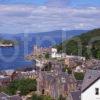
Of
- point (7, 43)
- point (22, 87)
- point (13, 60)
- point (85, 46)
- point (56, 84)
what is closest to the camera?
point (56, 84)

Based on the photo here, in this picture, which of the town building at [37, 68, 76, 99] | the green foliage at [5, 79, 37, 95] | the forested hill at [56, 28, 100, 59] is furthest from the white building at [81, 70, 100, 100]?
the forested hill at [56, 28, 100, 59]

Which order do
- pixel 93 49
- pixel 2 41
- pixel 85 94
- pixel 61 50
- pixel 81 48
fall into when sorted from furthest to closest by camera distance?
pixel 2 41, pixel 61 50, pixel 81 48, pixel 93 49, pixel 85 94

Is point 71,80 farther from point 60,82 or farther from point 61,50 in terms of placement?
point 61,50

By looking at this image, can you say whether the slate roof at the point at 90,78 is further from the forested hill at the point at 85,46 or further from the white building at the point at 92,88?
the forested hill at the point at 85,46

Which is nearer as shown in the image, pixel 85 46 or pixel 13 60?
pixel 85 46

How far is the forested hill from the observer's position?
80625mm

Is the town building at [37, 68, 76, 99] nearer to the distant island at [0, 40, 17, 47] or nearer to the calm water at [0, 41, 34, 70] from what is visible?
the calm water at [0, 41, 34, 70]

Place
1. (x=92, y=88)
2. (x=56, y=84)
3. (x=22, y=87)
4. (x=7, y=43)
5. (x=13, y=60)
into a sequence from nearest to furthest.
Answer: (x=92, y=88) → (x=56, y=84) → (x=22, y=87) → (x=13, y=60) → (x=7, y=43)

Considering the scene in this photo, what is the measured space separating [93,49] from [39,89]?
45054 millimetres

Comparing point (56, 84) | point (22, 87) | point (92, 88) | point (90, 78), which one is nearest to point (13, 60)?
point (22, 87)

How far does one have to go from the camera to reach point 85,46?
8969 cm

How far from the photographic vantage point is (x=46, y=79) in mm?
37906

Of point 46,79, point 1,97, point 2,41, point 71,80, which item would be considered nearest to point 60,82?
point 71,80

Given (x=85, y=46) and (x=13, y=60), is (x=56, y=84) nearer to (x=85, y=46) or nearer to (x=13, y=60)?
(x=85, y=46)
